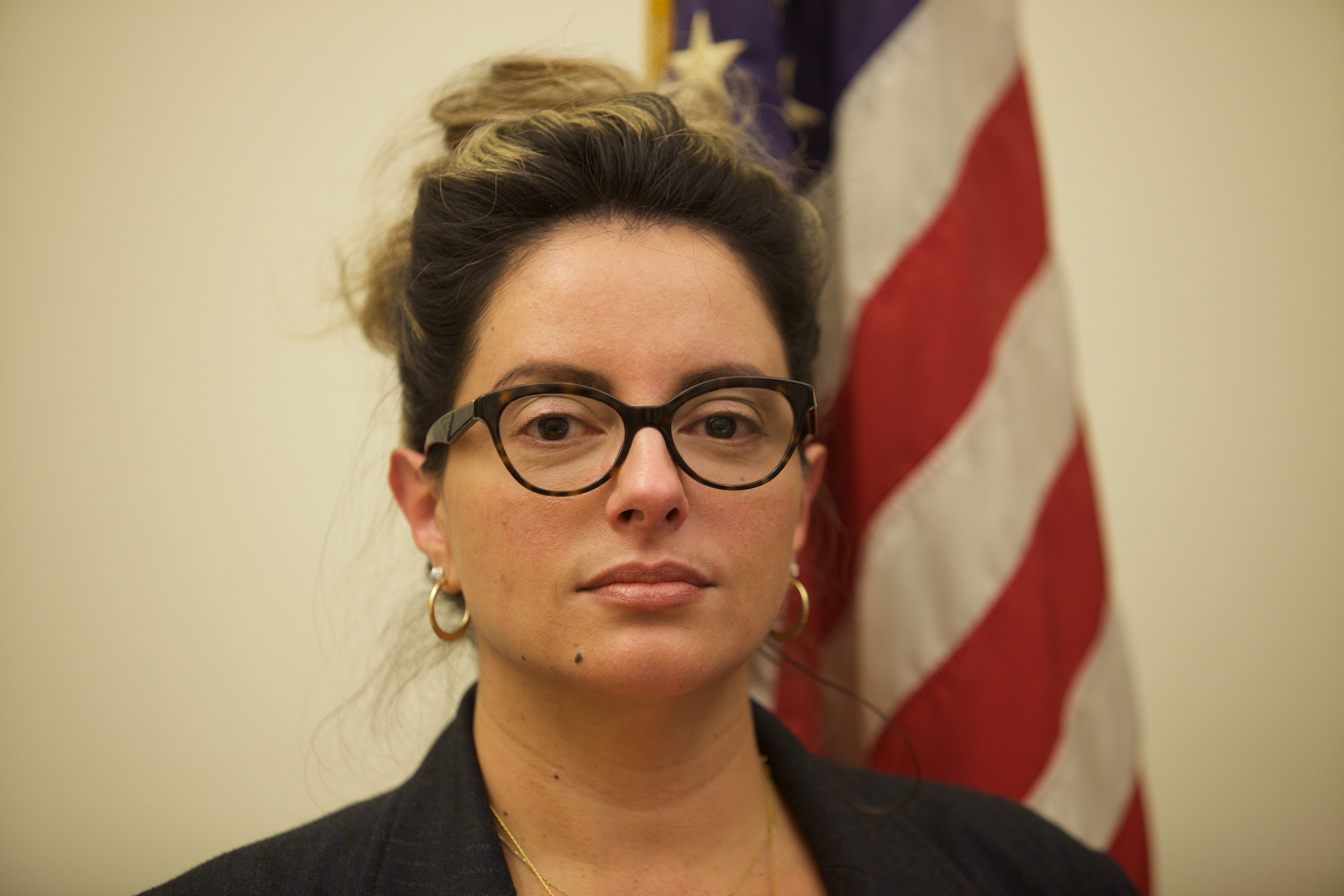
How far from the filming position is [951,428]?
1472 millimetres

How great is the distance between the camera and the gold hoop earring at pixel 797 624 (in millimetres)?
Answer: 1189

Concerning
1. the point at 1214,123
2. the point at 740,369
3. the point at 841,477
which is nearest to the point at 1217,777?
the point at 841,477

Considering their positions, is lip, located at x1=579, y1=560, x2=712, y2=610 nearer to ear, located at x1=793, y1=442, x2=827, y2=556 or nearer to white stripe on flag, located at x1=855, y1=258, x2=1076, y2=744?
ear, located at x1=793, y1=442, x2=827, y2=556

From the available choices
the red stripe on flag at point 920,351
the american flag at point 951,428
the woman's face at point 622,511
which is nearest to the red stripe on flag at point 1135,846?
the american flag at point 951,428

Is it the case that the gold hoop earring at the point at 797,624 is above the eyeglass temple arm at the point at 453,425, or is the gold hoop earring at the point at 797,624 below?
below

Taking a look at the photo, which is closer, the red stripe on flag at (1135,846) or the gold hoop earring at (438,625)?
the gold hoop earring at (438,625)

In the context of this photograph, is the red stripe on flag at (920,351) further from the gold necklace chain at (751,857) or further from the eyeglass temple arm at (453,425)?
the eyeglass temple arm at (453,425)

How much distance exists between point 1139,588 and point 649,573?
160 cm

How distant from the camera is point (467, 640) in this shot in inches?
53.6

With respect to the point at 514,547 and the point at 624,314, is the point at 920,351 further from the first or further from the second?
the point at 514,547

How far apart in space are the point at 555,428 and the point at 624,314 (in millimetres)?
147

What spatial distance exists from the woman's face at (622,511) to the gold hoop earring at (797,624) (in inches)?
6.2

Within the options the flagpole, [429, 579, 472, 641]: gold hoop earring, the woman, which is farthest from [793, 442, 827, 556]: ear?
the flagpole

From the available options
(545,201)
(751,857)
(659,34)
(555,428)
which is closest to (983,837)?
(751,857)
